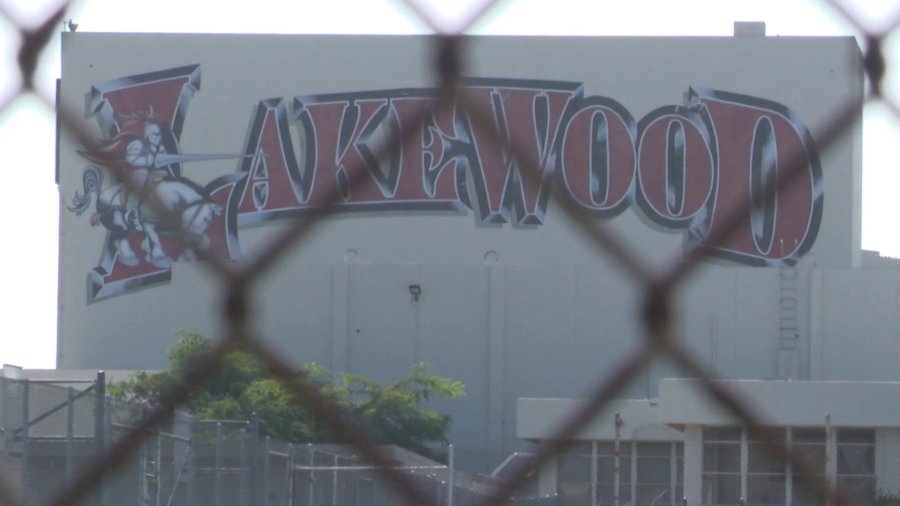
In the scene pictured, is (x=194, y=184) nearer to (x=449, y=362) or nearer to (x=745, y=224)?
(x=449, y=362)

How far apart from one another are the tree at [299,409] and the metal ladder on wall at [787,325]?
6.78 metres

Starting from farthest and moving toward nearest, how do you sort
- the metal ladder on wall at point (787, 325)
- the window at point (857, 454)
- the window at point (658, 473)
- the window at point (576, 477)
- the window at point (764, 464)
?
the metal ladder on wall at point (787, 325) → the window at point (658, 473) → the window at point (576, 477) → the window at point (857, 454) → the window at point (764, 464)

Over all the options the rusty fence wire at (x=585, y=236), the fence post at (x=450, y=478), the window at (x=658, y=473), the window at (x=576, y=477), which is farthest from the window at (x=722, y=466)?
the rusty fence wire at (x=585, y=236)

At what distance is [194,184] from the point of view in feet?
101

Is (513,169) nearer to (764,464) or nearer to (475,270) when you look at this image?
(475,270)

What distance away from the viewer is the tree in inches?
868

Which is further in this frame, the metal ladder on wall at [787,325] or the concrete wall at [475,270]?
the concrete wall at [475,270]

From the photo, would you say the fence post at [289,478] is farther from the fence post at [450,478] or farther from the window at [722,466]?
the window at [722,466]

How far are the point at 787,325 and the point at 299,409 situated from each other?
443 inches

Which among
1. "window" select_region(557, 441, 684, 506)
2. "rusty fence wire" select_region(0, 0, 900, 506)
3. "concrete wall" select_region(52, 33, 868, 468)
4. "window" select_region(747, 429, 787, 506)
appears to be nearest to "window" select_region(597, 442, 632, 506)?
"window" select_region(557, 441, 684, 506)

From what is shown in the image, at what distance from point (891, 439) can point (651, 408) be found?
399 cm

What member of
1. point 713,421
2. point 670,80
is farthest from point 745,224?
point 670,80

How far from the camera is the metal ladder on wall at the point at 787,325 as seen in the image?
1116 inches

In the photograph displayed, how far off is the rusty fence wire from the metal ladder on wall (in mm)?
27360
